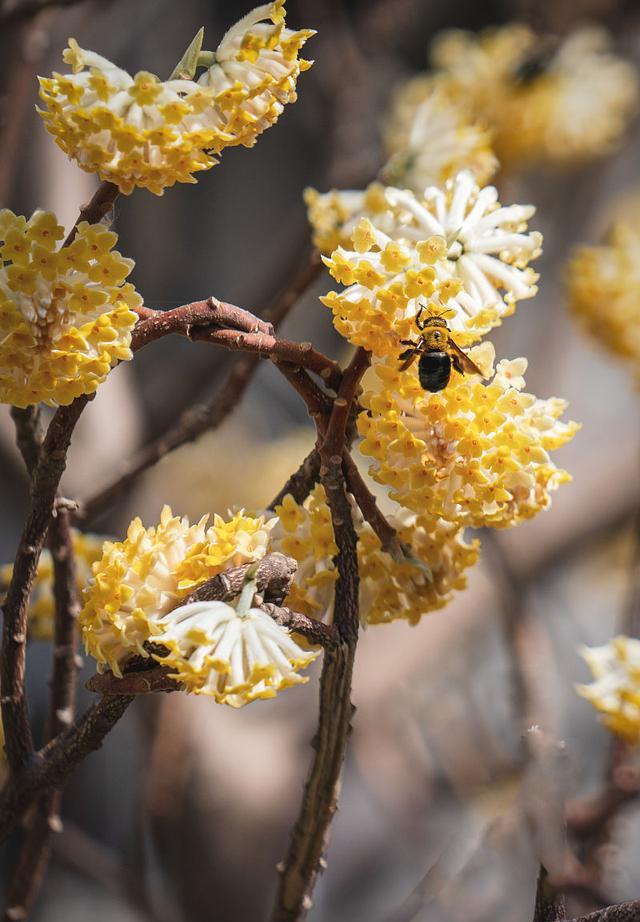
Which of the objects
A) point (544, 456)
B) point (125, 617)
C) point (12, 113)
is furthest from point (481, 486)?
point (12, 113)

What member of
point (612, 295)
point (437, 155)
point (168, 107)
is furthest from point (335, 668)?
point (612, 295)

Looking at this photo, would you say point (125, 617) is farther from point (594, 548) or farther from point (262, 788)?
point (594, 548)

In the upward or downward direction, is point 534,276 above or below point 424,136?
below

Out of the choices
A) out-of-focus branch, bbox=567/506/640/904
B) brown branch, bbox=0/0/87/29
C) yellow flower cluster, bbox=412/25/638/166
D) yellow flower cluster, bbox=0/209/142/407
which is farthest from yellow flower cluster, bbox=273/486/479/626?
yellow flower cluster, bbox=412/25/638/166

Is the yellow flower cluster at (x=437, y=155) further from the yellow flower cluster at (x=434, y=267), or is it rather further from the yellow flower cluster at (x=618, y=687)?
the yellow flower cluster at (x=618, y=687)

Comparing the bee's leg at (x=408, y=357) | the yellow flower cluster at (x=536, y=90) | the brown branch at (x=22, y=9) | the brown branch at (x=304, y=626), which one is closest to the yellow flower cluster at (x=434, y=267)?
the bee's leg at (x=408, y=357)

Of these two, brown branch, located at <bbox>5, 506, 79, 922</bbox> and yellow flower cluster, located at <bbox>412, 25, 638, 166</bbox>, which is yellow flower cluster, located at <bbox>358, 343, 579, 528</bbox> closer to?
brown branch, located at <bbox>5, 506, 79, 922</bbox>
